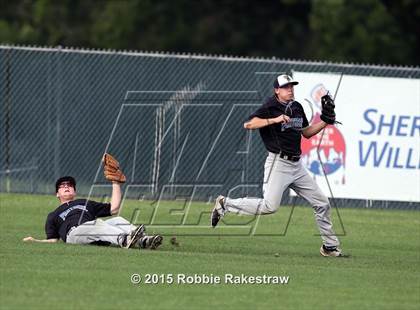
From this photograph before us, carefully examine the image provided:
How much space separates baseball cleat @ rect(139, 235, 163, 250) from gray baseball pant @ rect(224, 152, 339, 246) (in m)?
0.91

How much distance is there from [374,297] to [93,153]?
1031 centimetres

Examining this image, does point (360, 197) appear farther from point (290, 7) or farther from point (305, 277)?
point (290, 7)

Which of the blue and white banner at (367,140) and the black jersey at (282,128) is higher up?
the blue and white banner at (367,140)

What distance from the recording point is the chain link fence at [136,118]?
18.8m

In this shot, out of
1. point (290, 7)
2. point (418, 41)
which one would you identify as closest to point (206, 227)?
point (418, 41)

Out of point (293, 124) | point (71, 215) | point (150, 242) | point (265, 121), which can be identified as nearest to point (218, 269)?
point (150, 242)

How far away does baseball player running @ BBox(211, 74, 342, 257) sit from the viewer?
12055 mm

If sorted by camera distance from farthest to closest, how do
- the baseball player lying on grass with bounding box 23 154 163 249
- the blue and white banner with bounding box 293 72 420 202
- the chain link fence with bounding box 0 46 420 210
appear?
→ the chain link fence with bounding box 0 46 420 210 < the blue and white banner with bounding box 293 72 420 202 < the baseball player lying on grass with bounding box 23 154 163 249

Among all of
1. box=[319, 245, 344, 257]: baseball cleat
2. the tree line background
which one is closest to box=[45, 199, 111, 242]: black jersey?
box=[319, 245, 344, 257]: baseball cleat

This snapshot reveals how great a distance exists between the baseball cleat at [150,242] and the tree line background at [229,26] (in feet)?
81.6

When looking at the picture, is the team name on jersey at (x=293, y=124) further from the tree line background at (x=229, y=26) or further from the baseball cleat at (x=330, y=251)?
the tree line background at (x=229, y=26)

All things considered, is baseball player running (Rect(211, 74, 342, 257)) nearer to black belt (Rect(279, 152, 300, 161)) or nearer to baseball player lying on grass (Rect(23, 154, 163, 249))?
black belt (Rect(279, 152, 300, 161))

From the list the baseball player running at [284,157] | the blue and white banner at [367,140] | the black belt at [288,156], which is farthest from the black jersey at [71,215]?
the blue and white banner at [367,140]

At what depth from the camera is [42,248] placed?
11.7m
